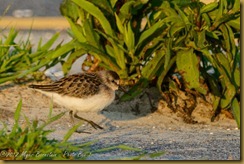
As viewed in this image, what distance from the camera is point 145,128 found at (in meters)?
8.48

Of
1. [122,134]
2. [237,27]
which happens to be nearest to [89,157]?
[122,134]

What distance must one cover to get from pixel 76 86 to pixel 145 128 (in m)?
0.82

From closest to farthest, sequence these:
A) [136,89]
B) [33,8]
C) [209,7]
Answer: [209,7]
[136,89]
[33,8]

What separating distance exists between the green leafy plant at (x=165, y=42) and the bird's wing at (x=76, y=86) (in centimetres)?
30

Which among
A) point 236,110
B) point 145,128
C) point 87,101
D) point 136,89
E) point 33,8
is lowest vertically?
point 145,128

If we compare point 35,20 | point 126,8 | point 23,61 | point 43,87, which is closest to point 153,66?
point 126,8

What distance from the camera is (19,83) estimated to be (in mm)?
9469

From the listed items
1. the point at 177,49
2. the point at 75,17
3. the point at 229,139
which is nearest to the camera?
the point at 229,139

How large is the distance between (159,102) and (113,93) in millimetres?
698

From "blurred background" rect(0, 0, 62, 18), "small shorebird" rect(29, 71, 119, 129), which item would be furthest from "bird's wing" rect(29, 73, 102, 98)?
"blurred background" rect(0, 0, 62, 18)

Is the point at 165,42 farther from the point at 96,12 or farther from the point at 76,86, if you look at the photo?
the point at 76,86

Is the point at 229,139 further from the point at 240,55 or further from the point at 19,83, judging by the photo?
Answer: the point at 19,83

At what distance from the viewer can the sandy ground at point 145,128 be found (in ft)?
23.9

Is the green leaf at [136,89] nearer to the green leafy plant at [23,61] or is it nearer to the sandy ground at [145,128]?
the sandy ground at [145,128]
